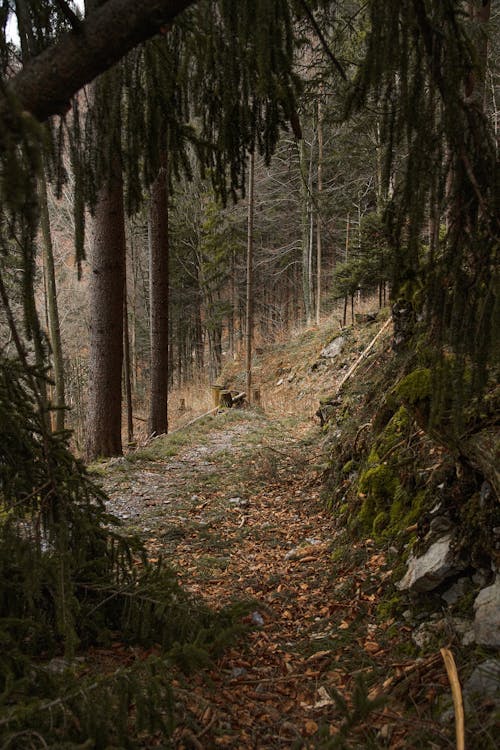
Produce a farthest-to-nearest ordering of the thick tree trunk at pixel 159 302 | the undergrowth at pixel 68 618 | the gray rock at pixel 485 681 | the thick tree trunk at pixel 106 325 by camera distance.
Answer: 1. the thick tree trunk at pixel 159 302
2. the thick tree trunk at pixel 106 325
3. the gray rock at pixel 485 681
4. the undergrowth at pixel 68 618

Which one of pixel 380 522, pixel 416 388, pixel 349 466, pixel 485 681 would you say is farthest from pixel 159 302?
pixel 485 681

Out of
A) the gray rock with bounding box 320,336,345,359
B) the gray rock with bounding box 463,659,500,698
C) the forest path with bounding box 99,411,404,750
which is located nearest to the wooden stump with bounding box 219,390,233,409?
the gray rock with bounding box 320,336,345,359

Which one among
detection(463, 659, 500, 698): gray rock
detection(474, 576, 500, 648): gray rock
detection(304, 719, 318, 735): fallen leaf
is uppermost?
detection(474, 576, 500, 648): gray rock

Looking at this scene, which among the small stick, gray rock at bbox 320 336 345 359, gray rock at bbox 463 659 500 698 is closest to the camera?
the small stick

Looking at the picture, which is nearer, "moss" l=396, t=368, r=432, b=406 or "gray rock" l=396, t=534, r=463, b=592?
"gray rock" l=396, t=534, r=463, b=592

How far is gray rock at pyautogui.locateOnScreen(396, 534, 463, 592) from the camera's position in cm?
286

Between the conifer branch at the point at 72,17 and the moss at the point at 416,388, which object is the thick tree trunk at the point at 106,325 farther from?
the conifer branch at the point at 72,17

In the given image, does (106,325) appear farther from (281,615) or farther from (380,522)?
(281,615)

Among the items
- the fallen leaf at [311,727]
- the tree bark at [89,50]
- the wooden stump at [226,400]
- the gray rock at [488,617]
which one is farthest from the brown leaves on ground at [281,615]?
the wooden stump at [226,400]

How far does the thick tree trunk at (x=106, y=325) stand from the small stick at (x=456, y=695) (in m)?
7.17

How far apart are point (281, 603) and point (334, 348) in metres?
12.4

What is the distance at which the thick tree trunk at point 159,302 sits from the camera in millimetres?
9875

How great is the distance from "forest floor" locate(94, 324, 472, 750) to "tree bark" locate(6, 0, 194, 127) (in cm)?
212

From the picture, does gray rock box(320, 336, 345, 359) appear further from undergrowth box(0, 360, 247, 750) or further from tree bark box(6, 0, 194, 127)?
tree bark box(6, 0, 194, 127)
